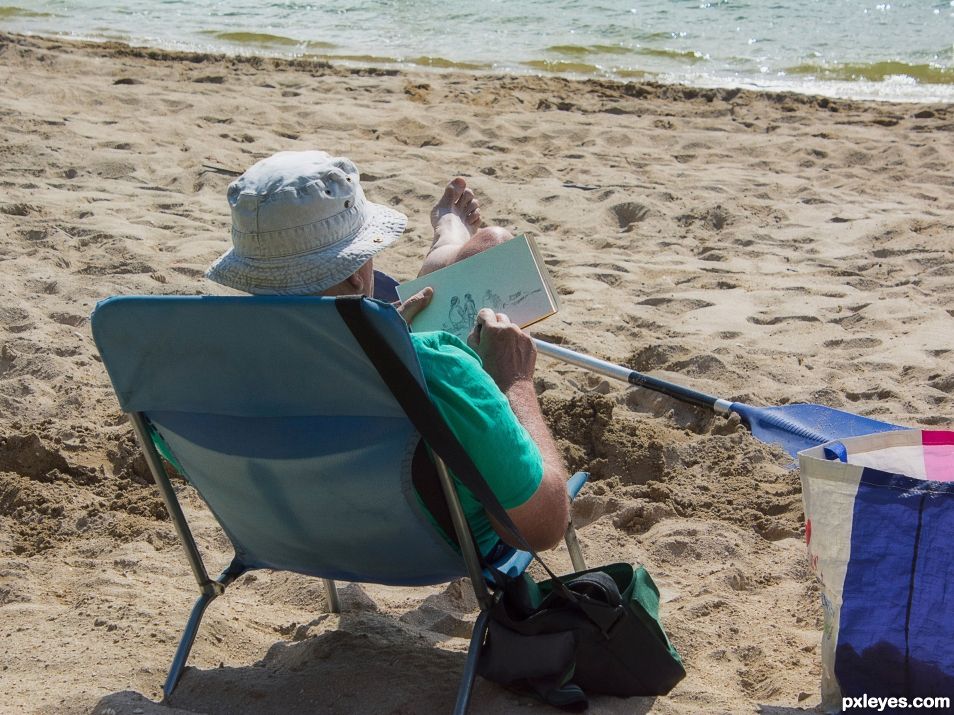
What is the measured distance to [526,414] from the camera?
2.25 metres

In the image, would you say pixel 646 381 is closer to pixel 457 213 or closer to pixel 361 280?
pixel 457 213

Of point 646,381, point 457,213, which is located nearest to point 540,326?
point 457,213

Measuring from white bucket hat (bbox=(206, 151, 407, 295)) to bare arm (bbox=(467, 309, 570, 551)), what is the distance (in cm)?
34

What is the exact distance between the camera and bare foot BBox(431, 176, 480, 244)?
3404 mm

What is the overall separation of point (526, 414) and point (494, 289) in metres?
0.60

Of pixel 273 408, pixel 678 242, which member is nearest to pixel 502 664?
pixel 273 408

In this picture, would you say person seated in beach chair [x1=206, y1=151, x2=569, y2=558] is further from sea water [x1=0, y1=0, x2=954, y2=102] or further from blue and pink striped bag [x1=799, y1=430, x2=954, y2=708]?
sea water [x1=0, y1=0, x2=954, y2=102]

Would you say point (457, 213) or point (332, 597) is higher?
Answer: point (457, 213)

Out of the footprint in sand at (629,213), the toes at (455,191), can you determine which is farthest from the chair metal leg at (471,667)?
the footprint in sand at (629,213)

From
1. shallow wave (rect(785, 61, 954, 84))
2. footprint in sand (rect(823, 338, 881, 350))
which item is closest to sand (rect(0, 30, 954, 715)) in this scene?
footprint in sand (rect(823, 338, 881, 350))

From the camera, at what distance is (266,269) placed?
2082 mm

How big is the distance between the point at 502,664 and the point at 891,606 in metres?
0.73

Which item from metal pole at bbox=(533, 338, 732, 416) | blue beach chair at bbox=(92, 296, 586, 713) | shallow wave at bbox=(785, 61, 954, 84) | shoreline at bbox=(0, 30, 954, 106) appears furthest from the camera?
shallow wave at bbox=(785, 61, 954, 84)

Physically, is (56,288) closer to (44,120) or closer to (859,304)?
(44,120)
